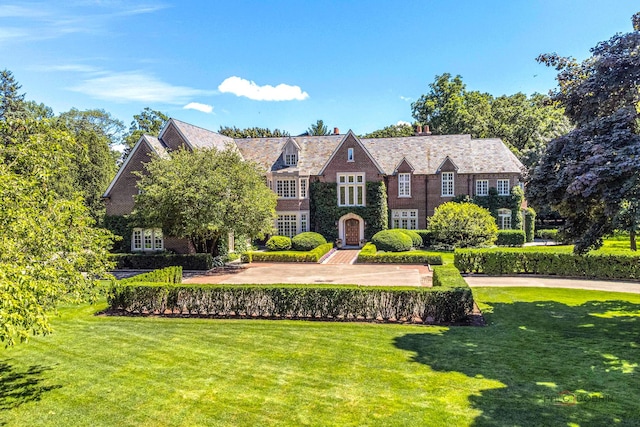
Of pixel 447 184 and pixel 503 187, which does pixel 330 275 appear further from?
pixel 503 187

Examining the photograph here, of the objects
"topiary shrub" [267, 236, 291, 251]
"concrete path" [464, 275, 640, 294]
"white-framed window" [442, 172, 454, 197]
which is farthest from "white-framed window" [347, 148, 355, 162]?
"concrete path" [464, 275, 640, 294]

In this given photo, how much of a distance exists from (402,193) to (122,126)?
65.7 m

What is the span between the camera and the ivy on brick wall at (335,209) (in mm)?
41281

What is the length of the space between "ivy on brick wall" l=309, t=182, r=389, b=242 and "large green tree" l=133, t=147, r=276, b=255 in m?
12.2

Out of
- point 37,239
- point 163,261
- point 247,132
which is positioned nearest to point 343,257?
point 163,261

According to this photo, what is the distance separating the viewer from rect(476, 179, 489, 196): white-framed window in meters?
41.9

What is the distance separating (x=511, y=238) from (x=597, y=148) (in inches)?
1153

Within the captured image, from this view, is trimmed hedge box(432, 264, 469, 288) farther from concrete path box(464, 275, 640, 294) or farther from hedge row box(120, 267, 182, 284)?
hedge row box(120, 267, 182, 284)

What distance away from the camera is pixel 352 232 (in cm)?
4225

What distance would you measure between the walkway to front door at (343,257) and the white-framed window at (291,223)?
4809 mm

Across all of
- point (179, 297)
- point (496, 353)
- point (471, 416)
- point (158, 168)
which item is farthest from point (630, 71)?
point (158, 168)

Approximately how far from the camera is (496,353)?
39.5ft

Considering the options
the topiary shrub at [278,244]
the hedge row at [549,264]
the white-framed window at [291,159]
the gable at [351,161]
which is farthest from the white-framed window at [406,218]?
the hedge row at [549,264]

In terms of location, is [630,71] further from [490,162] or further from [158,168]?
[490,162]
